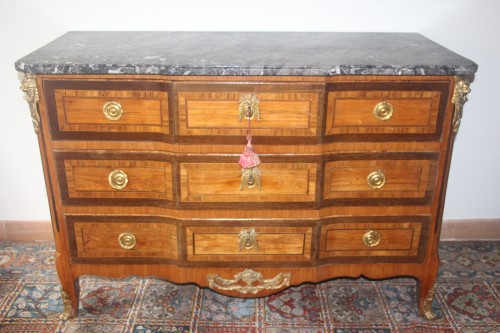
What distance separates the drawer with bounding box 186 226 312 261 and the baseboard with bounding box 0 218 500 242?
1147 mm

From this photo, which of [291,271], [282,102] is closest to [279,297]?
[291,271]

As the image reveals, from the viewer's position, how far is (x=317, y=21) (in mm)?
2453

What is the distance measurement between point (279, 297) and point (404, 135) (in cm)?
99

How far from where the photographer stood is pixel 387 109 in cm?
189

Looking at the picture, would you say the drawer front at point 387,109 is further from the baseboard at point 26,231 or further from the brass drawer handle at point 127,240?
the baseboard at point 26,231

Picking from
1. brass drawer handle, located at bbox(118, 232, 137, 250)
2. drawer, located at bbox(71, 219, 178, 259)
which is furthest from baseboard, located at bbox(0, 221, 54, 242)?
brass drawer handle, located at bbox(118, 232, 137, 250)

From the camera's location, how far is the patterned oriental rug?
7.39 ft

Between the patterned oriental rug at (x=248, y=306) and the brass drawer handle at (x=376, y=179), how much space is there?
664 mm

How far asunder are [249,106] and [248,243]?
577 millimetres

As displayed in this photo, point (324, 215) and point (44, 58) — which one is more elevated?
point (44, 58)

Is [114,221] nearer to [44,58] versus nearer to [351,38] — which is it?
[44,58]

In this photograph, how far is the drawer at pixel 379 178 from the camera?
6.53 ft

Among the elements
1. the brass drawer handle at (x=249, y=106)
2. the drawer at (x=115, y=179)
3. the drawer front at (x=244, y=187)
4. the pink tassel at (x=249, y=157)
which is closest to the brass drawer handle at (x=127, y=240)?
the drawer at (x=115, y=179)

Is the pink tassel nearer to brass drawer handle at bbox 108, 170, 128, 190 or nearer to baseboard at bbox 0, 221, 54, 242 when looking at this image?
brass drawer handle at bbox 108, 170, 128, 190
